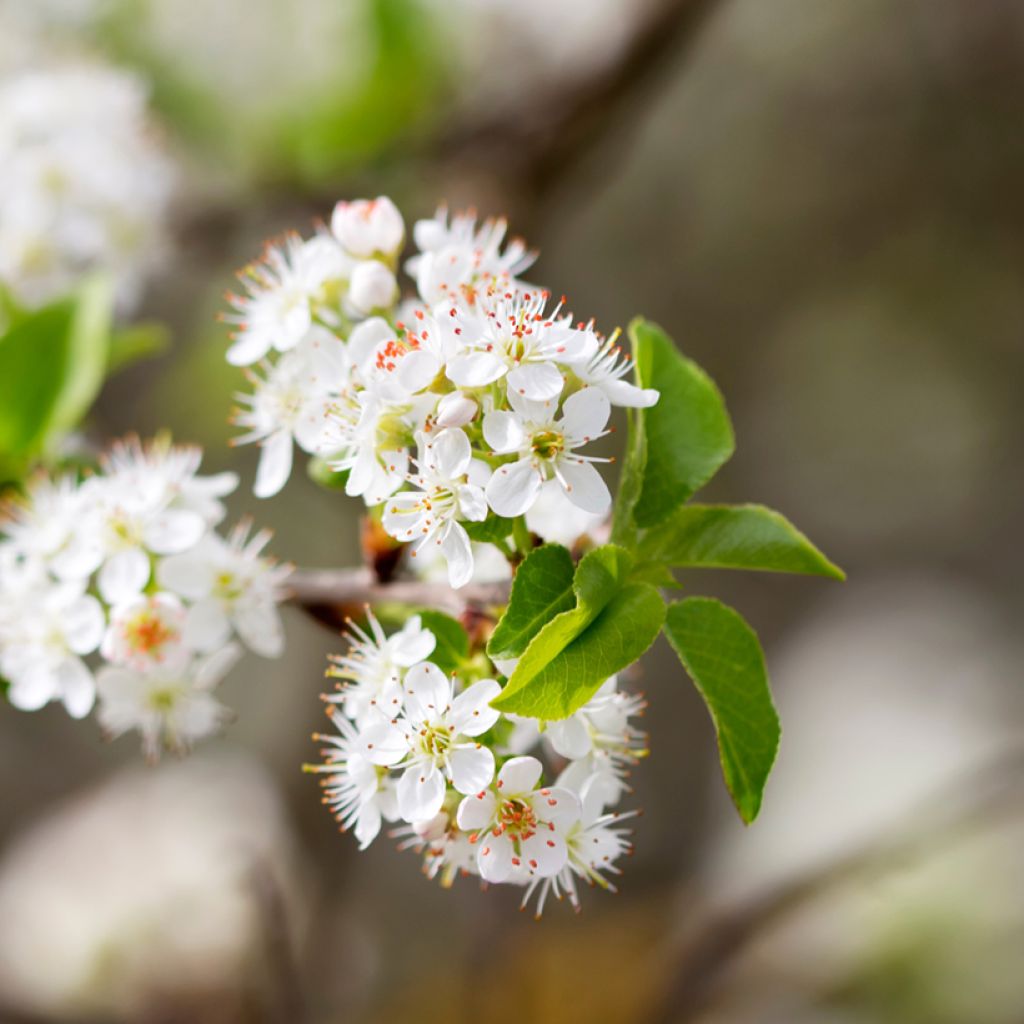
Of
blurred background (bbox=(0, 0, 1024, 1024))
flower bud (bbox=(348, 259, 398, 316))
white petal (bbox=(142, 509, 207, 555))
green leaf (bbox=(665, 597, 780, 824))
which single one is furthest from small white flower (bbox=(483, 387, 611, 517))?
blurred background (bbox=(0, 0, 1024, 1024))

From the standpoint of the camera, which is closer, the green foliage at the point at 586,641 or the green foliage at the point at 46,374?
the green foliage at the point at 586,641

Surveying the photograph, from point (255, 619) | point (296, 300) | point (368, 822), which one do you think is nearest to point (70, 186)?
point (296, 300)

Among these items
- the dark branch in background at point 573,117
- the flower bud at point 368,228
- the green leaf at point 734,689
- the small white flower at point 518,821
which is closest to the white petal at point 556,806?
the small white flower at point 518,821

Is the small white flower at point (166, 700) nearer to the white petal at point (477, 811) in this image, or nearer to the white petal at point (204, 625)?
the white petal at point (204, 625)

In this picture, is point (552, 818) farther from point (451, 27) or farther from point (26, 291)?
point (451, 27)

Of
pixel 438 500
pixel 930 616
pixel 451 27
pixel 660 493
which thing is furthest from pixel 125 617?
pixel 930 616

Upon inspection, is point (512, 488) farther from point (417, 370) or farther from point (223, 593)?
point (223, 593)

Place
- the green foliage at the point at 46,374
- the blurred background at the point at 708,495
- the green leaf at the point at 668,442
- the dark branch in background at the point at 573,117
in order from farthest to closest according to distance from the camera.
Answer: the blurred background at the point at 708,495, the dark branch in background at the point at 573,117, the green foliage at the point at 46,374, the green leaf at the point at 668,442

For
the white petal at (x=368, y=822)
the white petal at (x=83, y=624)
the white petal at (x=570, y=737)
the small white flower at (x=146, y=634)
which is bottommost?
the white petal at (x=83, y=624)

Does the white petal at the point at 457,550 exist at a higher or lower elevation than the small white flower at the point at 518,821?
higher

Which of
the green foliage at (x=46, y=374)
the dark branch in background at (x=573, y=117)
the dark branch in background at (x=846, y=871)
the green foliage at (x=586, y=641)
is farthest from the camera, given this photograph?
the dark branch in background at (x=573, y=117)
